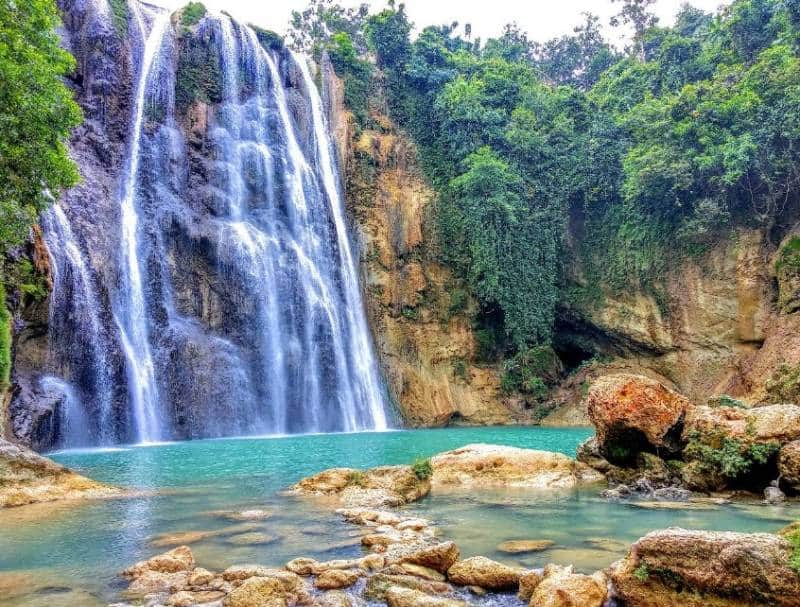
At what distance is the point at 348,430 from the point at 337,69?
23.1 meters

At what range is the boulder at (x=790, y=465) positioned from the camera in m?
9.46

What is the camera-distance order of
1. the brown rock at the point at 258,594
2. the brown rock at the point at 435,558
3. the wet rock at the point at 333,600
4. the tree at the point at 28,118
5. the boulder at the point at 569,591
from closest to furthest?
the boulder at the point at 569,591 → the brown rock at the point at 258,594 → the wet rock at the point at 333,600 → the brown rock at the point at 435,558 → the tree at the point at 28,118

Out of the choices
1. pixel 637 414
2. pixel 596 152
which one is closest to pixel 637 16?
pixel 596 152

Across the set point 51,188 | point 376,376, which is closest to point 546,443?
point 376,376

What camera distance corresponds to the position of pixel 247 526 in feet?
26.6

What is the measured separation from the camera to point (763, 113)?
2619 centimetres

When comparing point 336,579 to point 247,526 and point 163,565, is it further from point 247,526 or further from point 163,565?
point 247,526

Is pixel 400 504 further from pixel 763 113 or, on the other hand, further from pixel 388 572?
pixel 763 113

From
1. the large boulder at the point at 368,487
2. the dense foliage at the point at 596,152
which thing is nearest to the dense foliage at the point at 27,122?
the large boulder at the point at 368,487

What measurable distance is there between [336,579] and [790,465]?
7645mm

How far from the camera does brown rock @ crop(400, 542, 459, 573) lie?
601cm

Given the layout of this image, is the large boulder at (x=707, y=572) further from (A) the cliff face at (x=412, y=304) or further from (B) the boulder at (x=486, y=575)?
(A) the cliff face at (x=412, y=304)

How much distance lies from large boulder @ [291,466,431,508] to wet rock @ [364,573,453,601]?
13.1 feet

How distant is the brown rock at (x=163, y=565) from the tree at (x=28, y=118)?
10.5 metres
